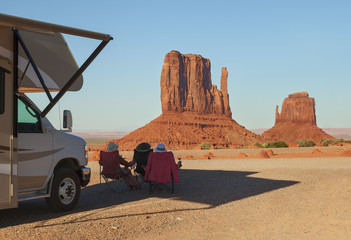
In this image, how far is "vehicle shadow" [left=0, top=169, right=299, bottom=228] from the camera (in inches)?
311

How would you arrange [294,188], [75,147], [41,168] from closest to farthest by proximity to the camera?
[41,168] < [75,147] < [294,188]

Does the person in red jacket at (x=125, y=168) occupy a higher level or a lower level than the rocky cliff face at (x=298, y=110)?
lower

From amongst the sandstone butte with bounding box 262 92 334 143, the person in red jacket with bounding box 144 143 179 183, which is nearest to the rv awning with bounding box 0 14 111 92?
the person in red jacket with bounding box 144 143 179 183

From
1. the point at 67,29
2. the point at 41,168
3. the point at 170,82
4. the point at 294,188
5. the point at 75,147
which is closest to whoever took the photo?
the point at 67,29

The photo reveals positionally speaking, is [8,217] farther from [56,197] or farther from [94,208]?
Answer: [94,208]

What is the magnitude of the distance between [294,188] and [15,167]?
25.1 feet

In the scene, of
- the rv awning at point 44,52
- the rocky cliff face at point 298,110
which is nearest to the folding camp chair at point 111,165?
the rv awning at point 44,52

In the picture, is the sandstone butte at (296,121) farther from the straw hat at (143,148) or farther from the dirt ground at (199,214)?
the dirt ground at (199,214)

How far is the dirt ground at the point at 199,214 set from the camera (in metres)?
6.33

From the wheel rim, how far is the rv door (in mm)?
1373

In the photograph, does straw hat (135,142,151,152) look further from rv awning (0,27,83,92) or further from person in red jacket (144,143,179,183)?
rv awning (0,27,83,92)

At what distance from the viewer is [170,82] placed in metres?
86.8

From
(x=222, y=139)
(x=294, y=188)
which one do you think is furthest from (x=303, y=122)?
(x=294, y=188)

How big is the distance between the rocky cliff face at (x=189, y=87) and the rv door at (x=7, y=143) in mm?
75400
